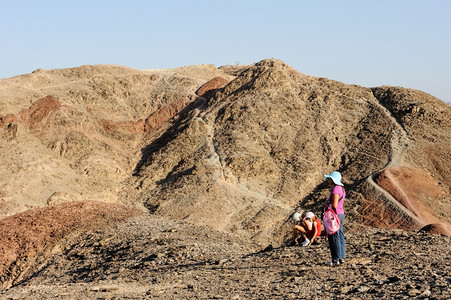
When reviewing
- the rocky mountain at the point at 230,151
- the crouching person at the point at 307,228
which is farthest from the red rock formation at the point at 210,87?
the crouching person at the point at 307,228

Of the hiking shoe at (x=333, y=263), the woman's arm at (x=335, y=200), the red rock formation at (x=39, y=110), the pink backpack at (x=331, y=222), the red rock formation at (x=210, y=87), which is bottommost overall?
the hiking shoe at (x=333, y=263)

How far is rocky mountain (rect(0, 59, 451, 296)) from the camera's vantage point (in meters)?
28.0

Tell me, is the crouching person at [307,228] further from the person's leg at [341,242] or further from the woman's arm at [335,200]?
the woman's arm at [335,200]

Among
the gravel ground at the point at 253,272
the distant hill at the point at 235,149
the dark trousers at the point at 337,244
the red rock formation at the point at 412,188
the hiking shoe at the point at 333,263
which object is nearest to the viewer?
the gravel ground at the point at 253,272

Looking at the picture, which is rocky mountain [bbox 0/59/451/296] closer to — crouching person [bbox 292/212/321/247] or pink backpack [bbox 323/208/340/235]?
crouching person [bbox 292/212/321/247]

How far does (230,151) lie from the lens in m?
33.6

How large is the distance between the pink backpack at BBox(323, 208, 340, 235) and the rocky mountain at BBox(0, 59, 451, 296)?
13390mm

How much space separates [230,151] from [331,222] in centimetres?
2334

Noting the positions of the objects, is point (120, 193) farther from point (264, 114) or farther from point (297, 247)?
point (297, 247)

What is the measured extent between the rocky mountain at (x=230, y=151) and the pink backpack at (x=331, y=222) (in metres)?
13.4

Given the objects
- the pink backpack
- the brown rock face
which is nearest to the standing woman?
the pink backpack

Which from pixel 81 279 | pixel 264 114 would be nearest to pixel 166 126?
pixel 264 114

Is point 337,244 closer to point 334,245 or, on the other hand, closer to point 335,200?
point 334,245

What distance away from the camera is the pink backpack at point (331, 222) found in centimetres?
1035
